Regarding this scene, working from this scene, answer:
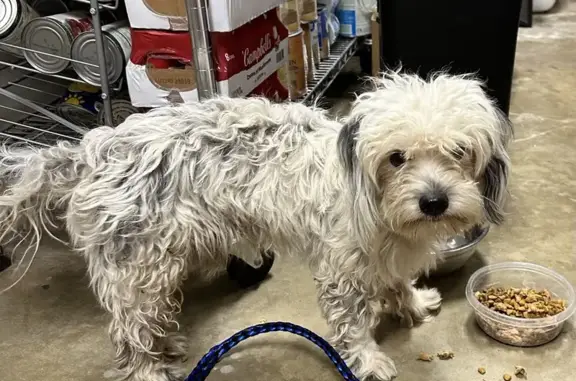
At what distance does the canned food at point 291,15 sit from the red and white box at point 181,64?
0.35 meters

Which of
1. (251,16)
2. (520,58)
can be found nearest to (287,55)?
(251,16)

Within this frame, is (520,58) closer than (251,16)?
No

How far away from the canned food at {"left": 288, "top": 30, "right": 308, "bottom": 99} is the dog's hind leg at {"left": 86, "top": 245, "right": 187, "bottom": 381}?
3.58 ft

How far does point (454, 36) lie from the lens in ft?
7.58

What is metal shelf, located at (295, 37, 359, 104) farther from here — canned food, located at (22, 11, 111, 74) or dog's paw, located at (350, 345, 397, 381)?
dog's paw, located at (350, 345, 397, 381)

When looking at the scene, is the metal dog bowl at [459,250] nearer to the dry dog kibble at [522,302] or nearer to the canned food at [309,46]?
the dry dog kibble at [522,302]

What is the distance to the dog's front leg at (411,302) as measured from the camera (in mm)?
1718

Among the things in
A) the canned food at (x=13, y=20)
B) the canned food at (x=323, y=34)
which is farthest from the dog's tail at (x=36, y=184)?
the canned food at (x=323, y=34)

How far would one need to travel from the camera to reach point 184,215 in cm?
148

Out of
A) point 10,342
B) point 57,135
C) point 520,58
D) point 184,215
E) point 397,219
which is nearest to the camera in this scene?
point 397,219

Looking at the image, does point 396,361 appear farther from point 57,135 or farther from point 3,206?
point 57,135

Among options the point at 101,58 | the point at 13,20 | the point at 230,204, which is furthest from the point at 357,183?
the point at 13,20

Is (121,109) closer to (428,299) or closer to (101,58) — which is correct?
(101,58)

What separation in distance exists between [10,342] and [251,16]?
3.76 ft
